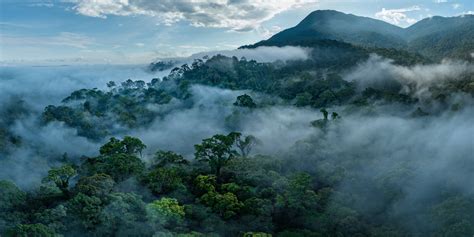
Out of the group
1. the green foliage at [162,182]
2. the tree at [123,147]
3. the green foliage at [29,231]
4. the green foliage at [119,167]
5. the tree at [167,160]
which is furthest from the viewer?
the tree at [123,147]

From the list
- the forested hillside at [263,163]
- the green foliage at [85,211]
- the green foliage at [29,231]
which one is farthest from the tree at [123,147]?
the green foliage at [29,231]

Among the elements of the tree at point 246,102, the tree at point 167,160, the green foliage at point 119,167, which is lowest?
the tree at point 167,160

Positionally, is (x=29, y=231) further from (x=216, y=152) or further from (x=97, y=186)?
(x=216, y=152)

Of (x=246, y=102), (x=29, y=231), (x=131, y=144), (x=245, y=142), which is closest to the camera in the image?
(x=29, y=231)

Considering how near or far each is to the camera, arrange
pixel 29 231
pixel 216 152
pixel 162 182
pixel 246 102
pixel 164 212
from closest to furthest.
A: pixel 29 231 → pixel 164 212 → pixel 162 182 → pixel 216 152 → pixel 246 102

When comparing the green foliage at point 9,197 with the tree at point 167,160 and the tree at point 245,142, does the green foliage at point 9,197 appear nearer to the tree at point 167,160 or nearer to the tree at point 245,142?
the tree at point 167,160

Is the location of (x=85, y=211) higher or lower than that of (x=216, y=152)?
lower

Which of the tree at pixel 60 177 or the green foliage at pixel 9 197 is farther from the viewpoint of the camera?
the tree at pixel 60 177

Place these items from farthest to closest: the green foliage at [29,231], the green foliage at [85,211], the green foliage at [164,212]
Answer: the green foliage at [164,212] < the green foliage at [85,211] < the green foliage at [29,231]

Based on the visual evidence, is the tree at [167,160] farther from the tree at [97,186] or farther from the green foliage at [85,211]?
the green foliage at [85,211]

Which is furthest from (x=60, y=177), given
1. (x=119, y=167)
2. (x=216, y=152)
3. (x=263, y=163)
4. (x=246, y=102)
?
(x=246, y=102)

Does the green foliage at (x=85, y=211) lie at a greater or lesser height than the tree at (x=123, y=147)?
lesser
